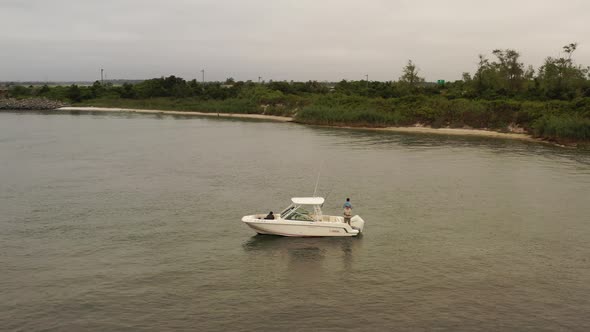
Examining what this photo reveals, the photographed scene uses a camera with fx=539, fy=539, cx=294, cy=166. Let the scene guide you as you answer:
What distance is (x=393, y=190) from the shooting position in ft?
147

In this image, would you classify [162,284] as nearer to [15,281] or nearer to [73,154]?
[15,281]

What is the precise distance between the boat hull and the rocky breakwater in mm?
137869

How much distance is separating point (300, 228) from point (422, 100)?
3247 inches

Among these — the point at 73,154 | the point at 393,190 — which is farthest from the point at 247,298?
the point at 73,154

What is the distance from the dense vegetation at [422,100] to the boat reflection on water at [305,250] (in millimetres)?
57788

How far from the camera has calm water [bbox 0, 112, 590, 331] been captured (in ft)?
71.6

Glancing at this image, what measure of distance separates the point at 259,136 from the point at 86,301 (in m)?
65.8

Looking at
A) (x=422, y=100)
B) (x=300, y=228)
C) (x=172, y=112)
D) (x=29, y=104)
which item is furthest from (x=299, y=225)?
(x=29, y=104)

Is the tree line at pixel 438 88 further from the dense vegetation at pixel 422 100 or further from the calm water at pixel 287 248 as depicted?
the calm water at pixel 287 248

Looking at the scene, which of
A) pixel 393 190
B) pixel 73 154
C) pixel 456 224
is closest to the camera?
pixel 456 224

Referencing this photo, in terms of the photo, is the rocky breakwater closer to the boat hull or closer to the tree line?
the tree line

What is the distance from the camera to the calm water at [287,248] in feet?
71.6

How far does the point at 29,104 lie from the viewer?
492ft

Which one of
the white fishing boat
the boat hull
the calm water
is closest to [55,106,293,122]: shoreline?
the calm water
